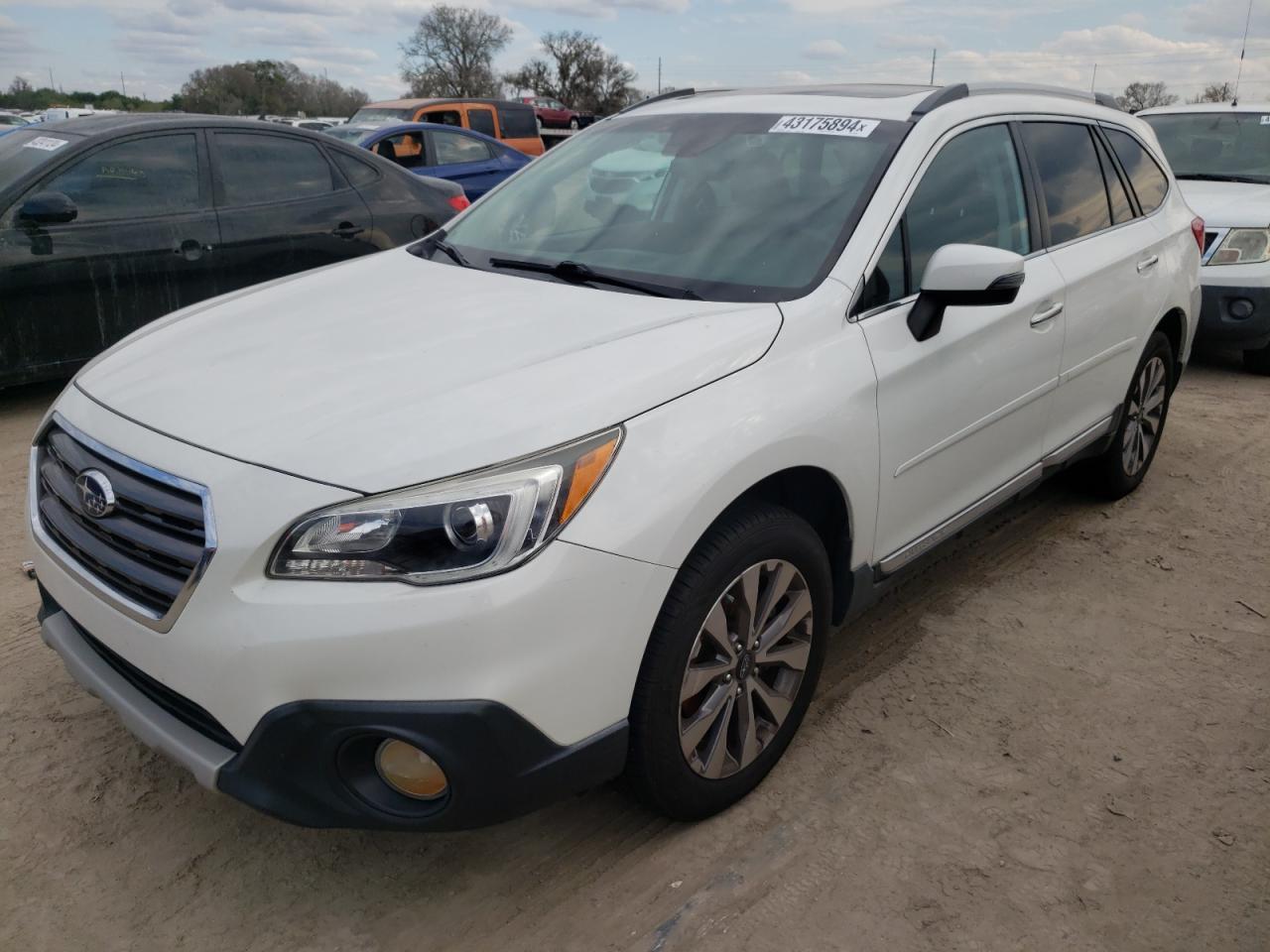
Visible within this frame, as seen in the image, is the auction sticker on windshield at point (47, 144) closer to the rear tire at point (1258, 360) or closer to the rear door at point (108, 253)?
the rear door at point (108, 253)

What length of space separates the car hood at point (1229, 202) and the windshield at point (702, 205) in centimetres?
468

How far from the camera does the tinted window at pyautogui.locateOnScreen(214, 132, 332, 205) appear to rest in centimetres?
591

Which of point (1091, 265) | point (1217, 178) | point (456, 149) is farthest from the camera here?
point (456, 149)

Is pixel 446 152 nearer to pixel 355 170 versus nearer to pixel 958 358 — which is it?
pixel 355 170

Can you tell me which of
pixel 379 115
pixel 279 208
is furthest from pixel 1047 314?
pixel 379 115

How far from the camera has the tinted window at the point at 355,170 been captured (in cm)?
645

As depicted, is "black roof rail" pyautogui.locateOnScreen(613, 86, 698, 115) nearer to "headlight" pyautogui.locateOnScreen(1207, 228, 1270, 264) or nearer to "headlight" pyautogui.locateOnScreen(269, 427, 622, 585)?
"headlight" pyautogui.locateOnScreen(269, 427, 622, 585)

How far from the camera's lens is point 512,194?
3.60 meters

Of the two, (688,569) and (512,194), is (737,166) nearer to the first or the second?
(512,194)

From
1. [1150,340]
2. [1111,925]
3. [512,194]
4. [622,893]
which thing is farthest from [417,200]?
[1111,925]

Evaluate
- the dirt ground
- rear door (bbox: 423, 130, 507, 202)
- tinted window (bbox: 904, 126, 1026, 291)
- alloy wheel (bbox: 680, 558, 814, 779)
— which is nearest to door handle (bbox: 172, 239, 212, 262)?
the dirt ground

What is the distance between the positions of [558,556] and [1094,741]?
187 centimetres

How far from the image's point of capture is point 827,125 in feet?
10.1

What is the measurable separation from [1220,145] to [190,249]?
7480mm
